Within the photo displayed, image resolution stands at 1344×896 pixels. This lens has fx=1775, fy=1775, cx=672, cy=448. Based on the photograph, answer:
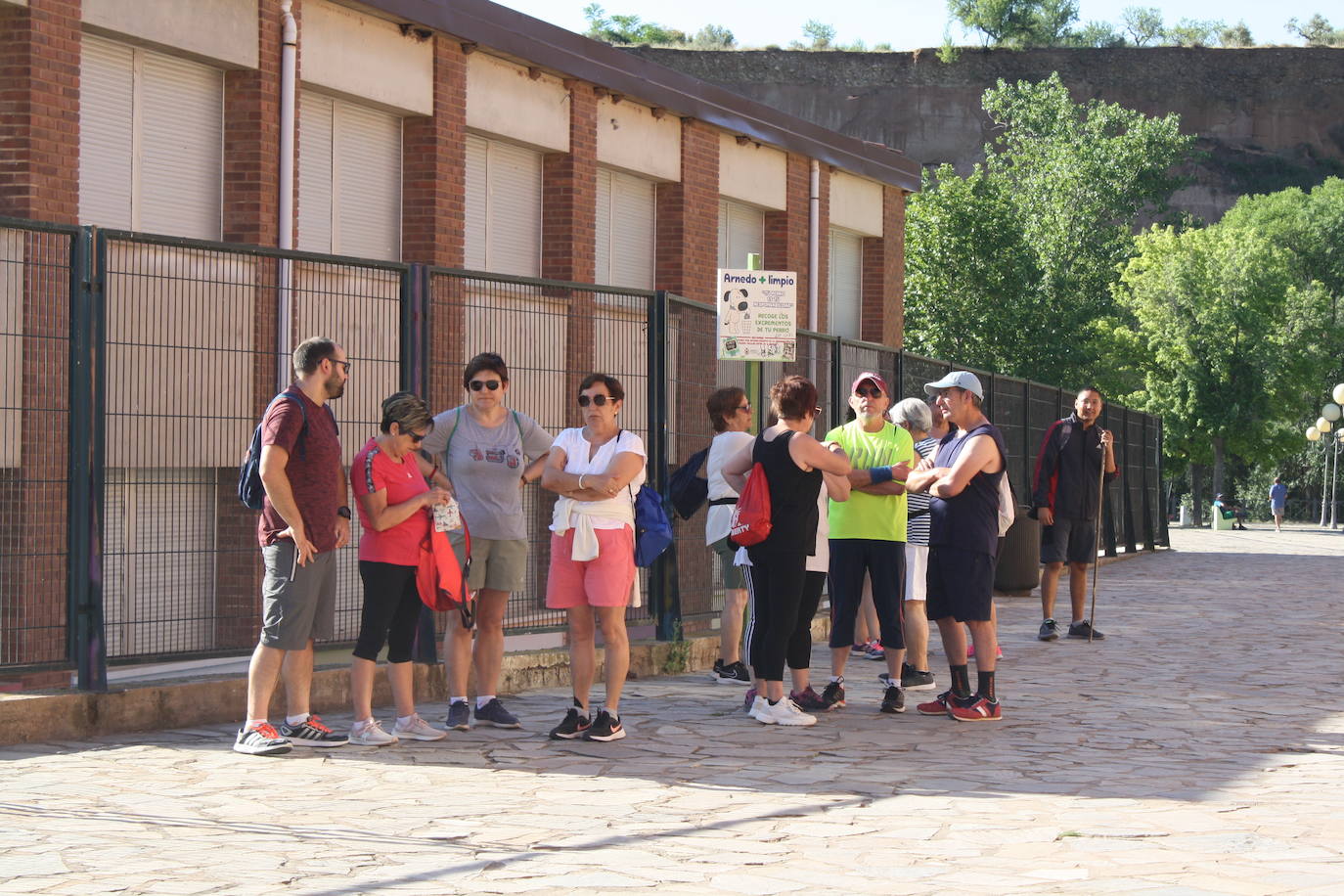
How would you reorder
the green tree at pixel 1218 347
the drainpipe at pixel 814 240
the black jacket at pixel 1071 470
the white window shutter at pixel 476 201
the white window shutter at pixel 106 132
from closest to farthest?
the white window shutter at pixel 106 132
the black jacket at pixel 1071 470
the white window shutter at pixel 476 201
the drainpipe at pixel 814 240
the green tree at pixel 1218 347

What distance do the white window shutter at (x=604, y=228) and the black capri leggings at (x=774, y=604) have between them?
10.8m

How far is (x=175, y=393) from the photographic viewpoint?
9.21 metres

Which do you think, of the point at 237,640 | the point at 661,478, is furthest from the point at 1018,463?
the point at 237,640

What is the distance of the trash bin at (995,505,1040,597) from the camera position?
52.8 ft

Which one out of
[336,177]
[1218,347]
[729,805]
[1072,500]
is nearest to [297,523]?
[729,805]

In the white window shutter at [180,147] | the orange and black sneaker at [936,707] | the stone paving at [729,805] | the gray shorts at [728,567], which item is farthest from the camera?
the white window shutter at [180,147]

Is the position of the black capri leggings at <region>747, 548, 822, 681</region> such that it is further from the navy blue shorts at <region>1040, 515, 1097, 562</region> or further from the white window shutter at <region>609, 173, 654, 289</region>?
the white window shutter at <region>609, 173, 654, 289</region>

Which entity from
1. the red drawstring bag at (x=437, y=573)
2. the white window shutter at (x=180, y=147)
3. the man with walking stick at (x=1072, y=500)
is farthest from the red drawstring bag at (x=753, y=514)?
the white window shutter at (x=180, y=147)

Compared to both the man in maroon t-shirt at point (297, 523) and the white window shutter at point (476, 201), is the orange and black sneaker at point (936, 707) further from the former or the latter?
the white window shutter at point (476, 201)

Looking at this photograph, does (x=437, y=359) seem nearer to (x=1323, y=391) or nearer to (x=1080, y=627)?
(x=1080, y=627)

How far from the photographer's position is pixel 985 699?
9523mm

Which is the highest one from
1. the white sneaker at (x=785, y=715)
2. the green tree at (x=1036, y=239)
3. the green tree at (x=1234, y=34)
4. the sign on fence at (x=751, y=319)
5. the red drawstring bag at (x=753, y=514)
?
the green tree at (x=1234, y=34)

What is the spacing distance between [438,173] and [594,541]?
859cm

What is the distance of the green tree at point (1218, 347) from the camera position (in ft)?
192
